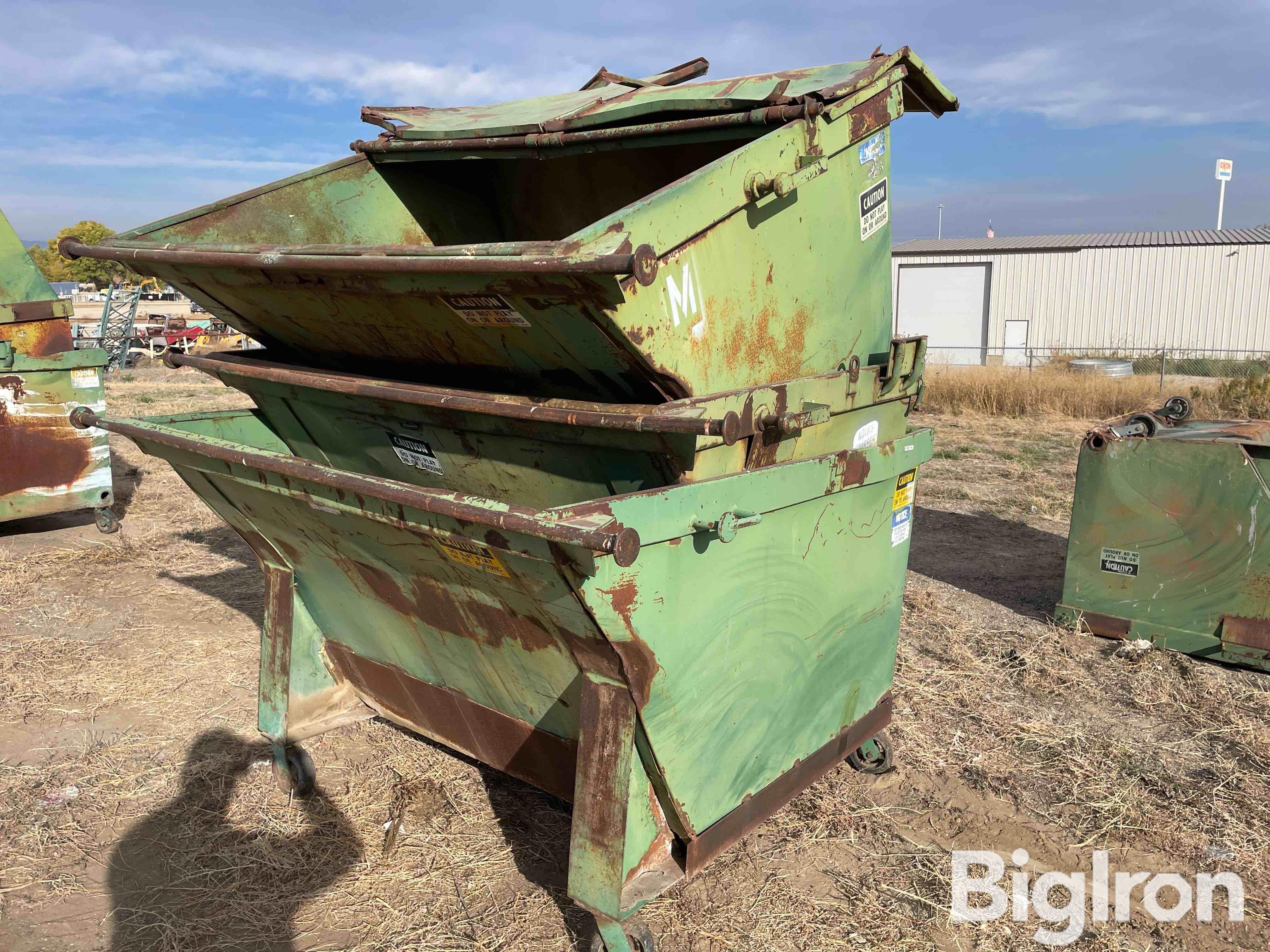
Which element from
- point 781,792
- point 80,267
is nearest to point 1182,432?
point 781,792

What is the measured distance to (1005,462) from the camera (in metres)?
9.50

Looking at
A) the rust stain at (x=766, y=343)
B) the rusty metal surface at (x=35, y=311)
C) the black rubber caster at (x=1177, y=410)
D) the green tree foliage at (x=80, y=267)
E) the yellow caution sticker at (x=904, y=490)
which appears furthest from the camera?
the green tree foliage at (x=80, y=267)

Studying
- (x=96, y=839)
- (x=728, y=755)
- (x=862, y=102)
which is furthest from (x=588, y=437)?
(x=96, y=839)

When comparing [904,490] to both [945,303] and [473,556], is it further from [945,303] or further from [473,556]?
[945,303]

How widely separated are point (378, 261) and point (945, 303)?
25.3 m

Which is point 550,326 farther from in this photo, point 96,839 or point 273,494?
point 96,839

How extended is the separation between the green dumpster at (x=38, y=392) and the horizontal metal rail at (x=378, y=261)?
3.88m

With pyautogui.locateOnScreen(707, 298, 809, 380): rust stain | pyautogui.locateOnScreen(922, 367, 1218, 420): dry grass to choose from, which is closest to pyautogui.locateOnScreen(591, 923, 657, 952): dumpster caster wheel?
pyautogui.locateOnScreen(707, 298, 809, 380): rust stain

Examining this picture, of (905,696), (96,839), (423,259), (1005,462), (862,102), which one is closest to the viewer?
(423,259)

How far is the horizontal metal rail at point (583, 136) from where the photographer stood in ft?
7.94

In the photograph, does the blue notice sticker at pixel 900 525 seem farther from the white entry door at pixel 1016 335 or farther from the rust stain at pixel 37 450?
the white entry door at pixel 1016 335

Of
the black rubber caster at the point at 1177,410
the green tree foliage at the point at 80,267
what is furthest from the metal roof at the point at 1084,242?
the green tree foliage at the point at 80,267

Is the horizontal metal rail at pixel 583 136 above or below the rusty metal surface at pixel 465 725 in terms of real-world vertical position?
above

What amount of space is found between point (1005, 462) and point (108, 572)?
8.12m
